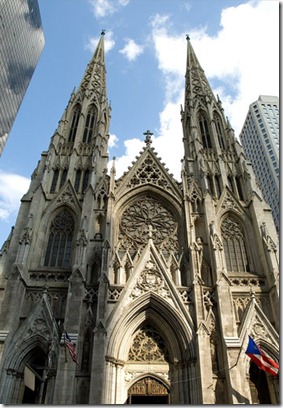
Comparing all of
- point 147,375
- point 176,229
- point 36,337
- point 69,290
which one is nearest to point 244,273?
point 176,229

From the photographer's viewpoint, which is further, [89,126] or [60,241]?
[89,126]

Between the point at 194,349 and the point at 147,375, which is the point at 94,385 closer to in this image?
the point at 147,375

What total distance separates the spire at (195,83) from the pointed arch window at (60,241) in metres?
16.1

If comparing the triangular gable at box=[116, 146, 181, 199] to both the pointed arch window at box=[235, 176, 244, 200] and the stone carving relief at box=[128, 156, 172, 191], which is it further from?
the pointed arch window at box=[235, 176, 244, 200]

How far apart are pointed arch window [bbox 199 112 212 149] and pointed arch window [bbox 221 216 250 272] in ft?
25.4

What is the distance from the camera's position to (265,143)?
54750 mm

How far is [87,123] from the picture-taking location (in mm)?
28922

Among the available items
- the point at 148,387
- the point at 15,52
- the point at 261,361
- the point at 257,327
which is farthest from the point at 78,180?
the point at 15,52

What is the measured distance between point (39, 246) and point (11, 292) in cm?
392

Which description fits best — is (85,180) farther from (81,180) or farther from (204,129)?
(204,129)

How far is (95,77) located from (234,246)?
74.2 feet

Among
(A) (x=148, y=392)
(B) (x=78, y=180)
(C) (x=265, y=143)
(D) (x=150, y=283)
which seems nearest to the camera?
(A) (x=148, y=392)

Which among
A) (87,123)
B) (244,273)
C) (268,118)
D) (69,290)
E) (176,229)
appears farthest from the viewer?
(268,118)

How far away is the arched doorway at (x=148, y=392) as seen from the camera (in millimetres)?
16156
